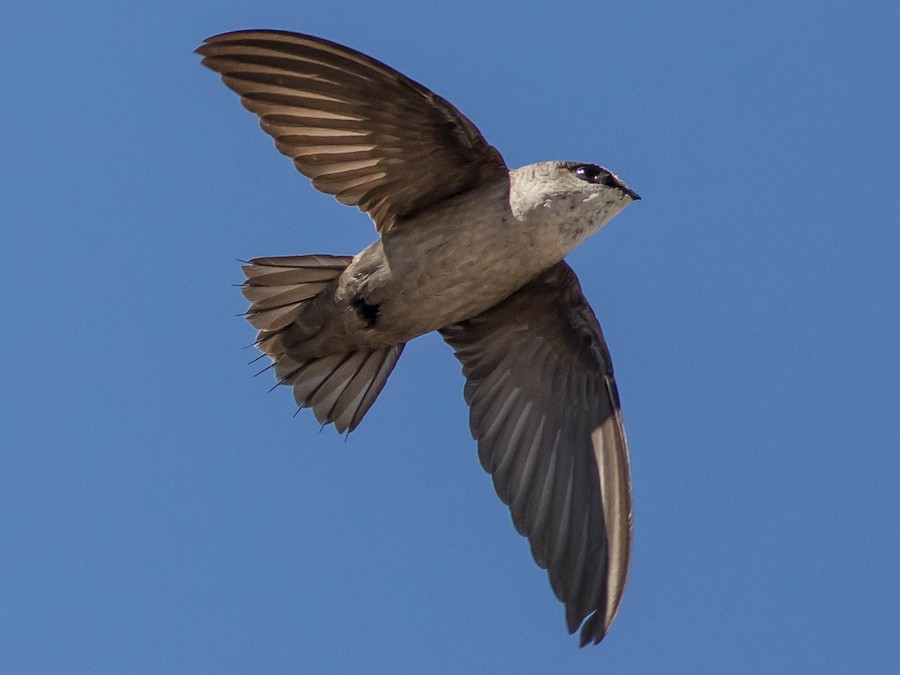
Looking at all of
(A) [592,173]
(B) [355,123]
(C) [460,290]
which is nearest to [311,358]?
(C) [460,290]

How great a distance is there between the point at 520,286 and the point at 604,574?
1.51 m

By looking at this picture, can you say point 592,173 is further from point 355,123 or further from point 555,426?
point 555,426

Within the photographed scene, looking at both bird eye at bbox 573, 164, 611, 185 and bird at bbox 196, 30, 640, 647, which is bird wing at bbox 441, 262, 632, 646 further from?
bird eye at bbox 573, 164, 611, 185

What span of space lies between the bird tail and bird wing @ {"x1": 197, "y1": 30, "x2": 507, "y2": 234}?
0.46 meters

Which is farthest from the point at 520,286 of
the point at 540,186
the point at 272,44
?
the point at 272,44

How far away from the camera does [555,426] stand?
27.6 ft

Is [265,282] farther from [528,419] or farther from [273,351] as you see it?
[528,419]

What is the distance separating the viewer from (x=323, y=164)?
7.48 metres

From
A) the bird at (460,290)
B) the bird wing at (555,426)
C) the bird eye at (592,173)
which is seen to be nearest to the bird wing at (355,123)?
the bird at (460,290)

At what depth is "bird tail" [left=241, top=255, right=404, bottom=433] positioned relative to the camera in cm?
782

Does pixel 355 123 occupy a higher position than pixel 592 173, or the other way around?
pixel 355 123

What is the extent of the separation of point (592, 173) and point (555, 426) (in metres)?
1.62

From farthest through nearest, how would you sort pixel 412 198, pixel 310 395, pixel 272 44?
pixel 310 395 → pixel 412 198 → pixel 272 44

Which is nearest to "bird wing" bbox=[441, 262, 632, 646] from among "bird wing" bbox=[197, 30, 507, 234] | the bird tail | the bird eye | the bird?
the bird
